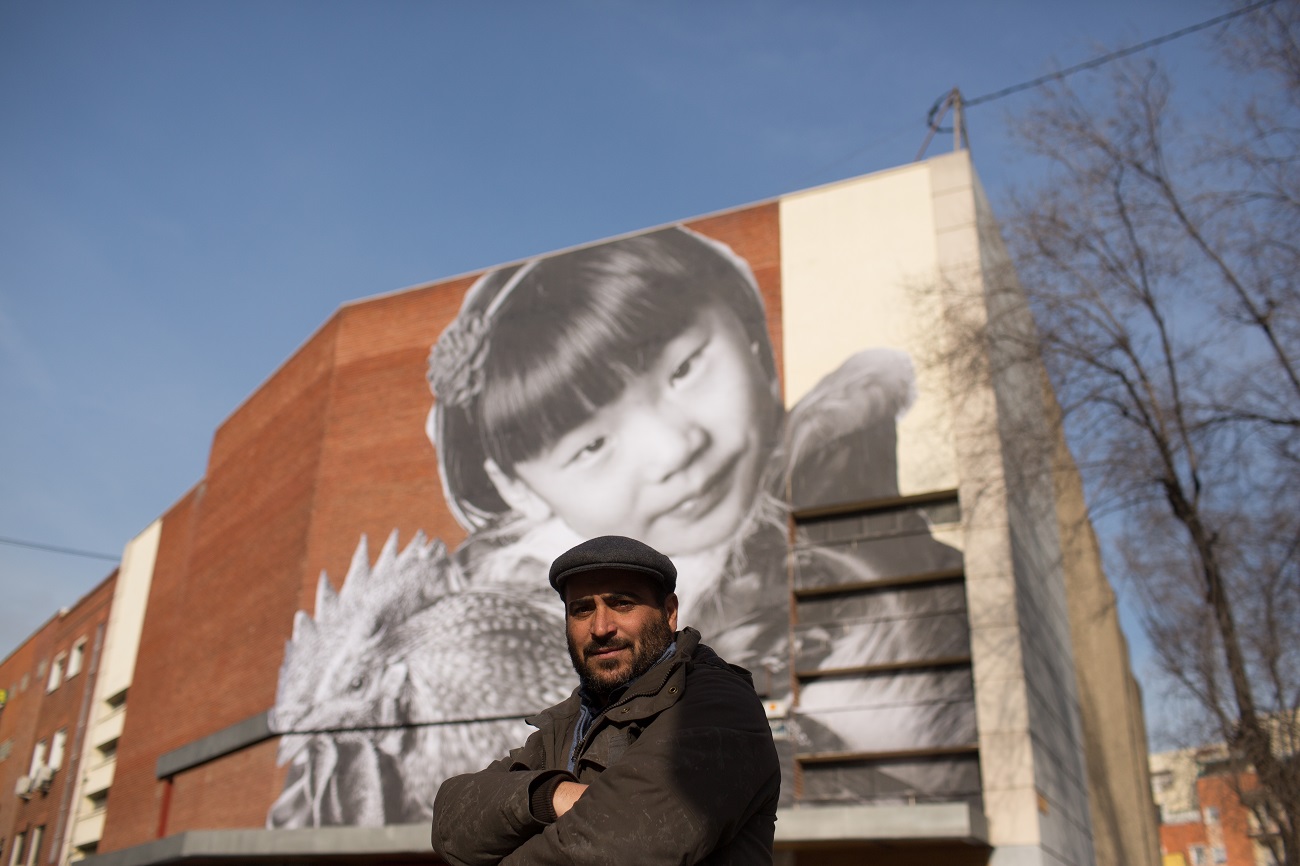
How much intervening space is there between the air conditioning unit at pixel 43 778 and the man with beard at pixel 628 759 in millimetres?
31957

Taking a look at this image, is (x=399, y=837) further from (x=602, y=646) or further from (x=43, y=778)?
(x=43, y=778)

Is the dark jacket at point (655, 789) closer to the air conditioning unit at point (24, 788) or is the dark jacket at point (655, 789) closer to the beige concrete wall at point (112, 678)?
the beige concrete wall at point (112, 678)

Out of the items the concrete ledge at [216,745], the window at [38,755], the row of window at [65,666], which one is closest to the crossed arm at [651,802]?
the concrete ledge at [216,745]

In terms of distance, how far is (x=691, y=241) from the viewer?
19.3m

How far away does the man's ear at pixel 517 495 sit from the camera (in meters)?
18.5

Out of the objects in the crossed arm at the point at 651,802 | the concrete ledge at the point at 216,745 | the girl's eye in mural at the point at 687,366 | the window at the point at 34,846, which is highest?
the girl's eye in mural at the point at 687,366

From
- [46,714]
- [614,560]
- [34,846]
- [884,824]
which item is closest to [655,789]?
[614,560]

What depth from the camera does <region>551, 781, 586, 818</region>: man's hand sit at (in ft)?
8.00

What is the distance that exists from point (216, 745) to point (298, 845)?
493cm

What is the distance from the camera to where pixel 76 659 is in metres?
32.3

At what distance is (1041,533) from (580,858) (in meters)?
17.6

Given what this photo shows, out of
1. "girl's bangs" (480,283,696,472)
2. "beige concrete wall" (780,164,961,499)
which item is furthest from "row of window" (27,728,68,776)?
"beige concrete wall" (780,164,961,499)

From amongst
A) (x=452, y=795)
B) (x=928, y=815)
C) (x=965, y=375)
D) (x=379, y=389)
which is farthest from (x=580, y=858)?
(x=379, y=389)

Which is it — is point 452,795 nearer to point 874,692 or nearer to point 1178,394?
point 874,692
